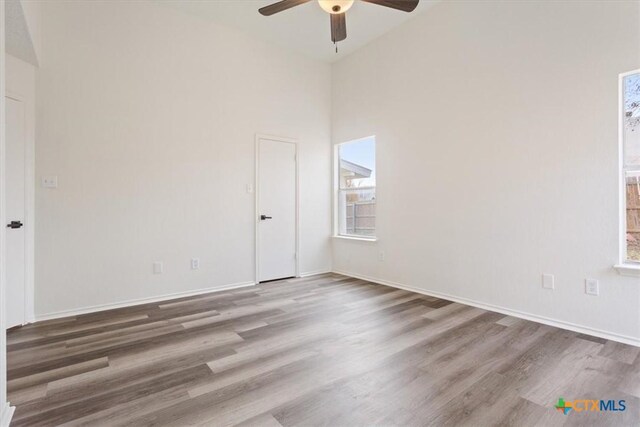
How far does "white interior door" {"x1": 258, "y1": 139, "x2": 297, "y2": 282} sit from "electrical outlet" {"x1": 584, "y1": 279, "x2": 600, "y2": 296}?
3463 mm

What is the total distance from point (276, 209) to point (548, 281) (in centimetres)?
336

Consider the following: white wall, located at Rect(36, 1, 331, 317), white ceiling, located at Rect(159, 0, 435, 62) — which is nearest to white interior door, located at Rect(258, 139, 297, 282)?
white wall, located at Rect(36, 1, 331, 317)

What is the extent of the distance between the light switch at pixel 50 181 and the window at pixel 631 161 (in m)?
5.12

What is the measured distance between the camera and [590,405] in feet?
5.63

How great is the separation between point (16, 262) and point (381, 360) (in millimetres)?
3339

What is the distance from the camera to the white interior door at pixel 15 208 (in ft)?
9.16

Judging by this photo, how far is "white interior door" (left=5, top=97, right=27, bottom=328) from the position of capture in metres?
2.79

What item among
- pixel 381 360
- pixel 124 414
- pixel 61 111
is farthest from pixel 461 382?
pixel 61 111

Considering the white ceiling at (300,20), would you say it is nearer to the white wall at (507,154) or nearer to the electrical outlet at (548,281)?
the white wall at (507,154)

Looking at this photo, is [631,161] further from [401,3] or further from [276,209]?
[276,209]

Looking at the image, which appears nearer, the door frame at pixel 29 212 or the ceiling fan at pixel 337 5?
the ceiling fan at pixel 337 5

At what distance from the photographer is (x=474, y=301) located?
11.2 ft

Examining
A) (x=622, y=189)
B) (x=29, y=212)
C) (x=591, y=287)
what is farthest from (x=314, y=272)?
(x=622, y=189)

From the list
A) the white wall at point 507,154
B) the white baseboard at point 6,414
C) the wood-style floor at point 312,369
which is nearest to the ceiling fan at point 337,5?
the white wall at point 507,154
